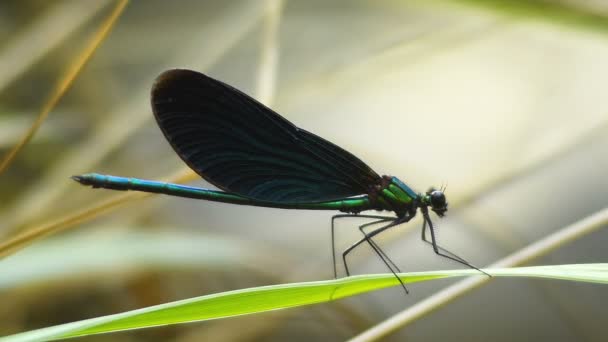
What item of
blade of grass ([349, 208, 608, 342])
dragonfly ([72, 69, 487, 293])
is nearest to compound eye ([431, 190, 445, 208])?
dragonfly ([72, 69, 487, 293])

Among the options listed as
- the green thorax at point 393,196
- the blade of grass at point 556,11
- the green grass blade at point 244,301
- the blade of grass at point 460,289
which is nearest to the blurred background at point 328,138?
the blade of grass at point 556,11

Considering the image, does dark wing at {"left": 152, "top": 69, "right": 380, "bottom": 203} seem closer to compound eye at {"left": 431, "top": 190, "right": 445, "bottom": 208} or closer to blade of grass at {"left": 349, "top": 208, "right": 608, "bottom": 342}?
compound eye at {"left": 431, "top": 190, "right": 445, "bottom": 208}

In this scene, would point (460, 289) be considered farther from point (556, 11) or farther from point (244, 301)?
point (556, 11)

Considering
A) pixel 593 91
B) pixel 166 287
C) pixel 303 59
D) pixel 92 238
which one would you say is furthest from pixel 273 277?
pixel 593 91

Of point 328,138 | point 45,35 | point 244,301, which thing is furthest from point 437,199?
point 328,138

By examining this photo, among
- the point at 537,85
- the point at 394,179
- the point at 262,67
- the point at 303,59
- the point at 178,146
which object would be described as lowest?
the point at 394,179

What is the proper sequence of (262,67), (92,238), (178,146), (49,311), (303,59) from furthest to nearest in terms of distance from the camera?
(303,59), (49,311), (92,238), (262,67), (178,146)

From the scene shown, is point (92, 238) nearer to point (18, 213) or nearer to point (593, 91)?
point (18, 213)
